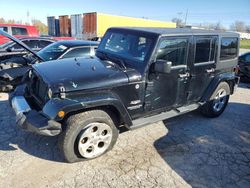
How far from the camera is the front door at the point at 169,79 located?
3.85 metres

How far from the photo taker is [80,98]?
A: 3.14 metres

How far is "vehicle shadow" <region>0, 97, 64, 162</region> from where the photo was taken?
3.62 metres

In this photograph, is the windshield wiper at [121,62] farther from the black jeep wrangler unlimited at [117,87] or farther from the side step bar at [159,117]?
the side step bar at [159,117]

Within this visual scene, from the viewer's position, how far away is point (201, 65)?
458cm

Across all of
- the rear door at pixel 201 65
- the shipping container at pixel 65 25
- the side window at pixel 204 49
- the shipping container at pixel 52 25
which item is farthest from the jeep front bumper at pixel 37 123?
the shipping container at pixel 52 25

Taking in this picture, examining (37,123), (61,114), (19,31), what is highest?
(19,31)

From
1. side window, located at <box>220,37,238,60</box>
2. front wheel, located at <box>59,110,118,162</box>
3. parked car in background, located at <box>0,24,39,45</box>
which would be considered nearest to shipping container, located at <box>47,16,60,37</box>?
parked car in background, located at <box>0,24,39,45</box>

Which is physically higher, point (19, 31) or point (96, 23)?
point (96, 23)

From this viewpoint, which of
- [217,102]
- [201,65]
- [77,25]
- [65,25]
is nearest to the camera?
[201,65]

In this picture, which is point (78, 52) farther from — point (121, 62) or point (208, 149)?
point (208, 149)

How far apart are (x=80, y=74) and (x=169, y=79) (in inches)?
61.4

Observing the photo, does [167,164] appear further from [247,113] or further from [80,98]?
[247,113]

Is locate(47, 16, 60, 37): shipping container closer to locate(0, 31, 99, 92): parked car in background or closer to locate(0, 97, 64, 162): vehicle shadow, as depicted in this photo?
locate(0, 31, 99, 92): parked car in background

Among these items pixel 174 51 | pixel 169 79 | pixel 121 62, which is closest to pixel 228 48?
pixel 174 51
